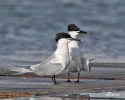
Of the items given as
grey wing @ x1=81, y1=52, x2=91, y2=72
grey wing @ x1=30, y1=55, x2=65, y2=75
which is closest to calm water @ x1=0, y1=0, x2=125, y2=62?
grey wing @ x1=81, y1=52, x2=91, y2=72

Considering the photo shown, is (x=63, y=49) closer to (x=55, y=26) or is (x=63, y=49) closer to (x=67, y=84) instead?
(x=67, y=84)

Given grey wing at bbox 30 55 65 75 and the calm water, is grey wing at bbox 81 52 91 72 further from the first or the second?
the calm water

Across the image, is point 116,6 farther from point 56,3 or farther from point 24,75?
point 24,75

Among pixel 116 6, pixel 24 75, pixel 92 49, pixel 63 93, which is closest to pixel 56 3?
pixel 116 6

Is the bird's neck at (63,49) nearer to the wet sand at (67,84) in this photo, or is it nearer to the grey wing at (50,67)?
the grey wing at (50,67)

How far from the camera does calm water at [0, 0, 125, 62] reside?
55.1ft

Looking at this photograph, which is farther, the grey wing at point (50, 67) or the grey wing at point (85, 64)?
the grey wing at point (85, 64)

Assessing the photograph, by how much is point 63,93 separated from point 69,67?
1217 mm

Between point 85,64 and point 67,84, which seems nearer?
point 67,84

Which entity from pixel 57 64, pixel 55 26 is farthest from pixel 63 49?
pixel 55 26

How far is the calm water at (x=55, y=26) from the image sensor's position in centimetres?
1679

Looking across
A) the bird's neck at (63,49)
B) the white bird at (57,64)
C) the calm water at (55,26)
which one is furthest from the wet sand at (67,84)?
the calm water at (55,26)

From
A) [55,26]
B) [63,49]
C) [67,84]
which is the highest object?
[63,49]

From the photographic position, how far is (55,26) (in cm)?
2378
